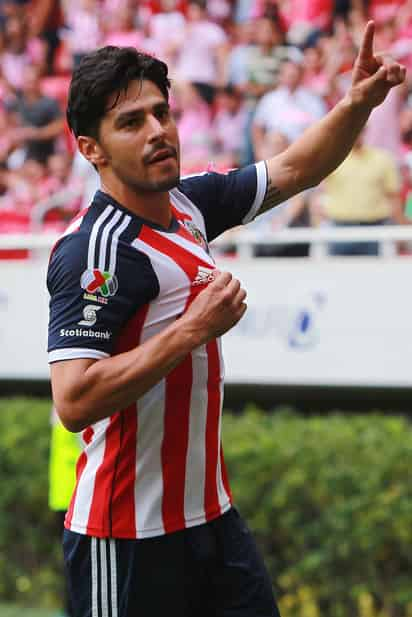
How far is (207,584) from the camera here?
3.42 meters

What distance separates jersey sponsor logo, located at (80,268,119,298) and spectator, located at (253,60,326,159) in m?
6.24

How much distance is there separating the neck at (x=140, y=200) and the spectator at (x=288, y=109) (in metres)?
5.94

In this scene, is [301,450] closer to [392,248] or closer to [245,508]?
[245,508]

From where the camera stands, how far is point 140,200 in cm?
335

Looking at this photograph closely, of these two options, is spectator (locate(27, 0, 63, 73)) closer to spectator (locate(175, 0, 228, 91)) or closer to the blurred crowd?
the blurred crowd

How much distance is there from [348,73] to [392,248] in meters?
1.72

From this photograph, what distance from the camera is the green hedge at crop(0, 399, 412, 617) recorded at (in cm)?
589

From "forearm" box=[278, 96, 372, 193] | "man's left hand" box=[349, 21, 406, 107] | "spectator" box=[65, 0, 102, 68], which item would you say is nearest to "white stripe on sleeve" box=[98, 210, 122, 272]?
"forearm" box=[278, 96, 372, 193]

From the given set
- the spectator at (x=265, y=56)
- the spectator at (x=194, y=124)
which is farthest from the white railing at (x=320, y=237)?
the spectator at (x=265, y=56)

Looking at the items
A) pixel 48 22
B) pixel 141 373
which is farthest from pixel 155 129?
pixel 48 22

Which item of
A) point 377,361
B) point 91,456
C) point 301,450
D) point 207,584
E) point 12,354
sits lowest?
point 12,354

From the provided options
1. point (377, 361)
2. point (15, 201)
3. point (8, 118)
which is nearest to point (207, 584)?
→ point (377, 361)

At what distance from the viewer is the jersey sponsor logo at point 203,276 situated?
10.8ft

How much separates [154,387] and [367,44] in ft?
4.20
